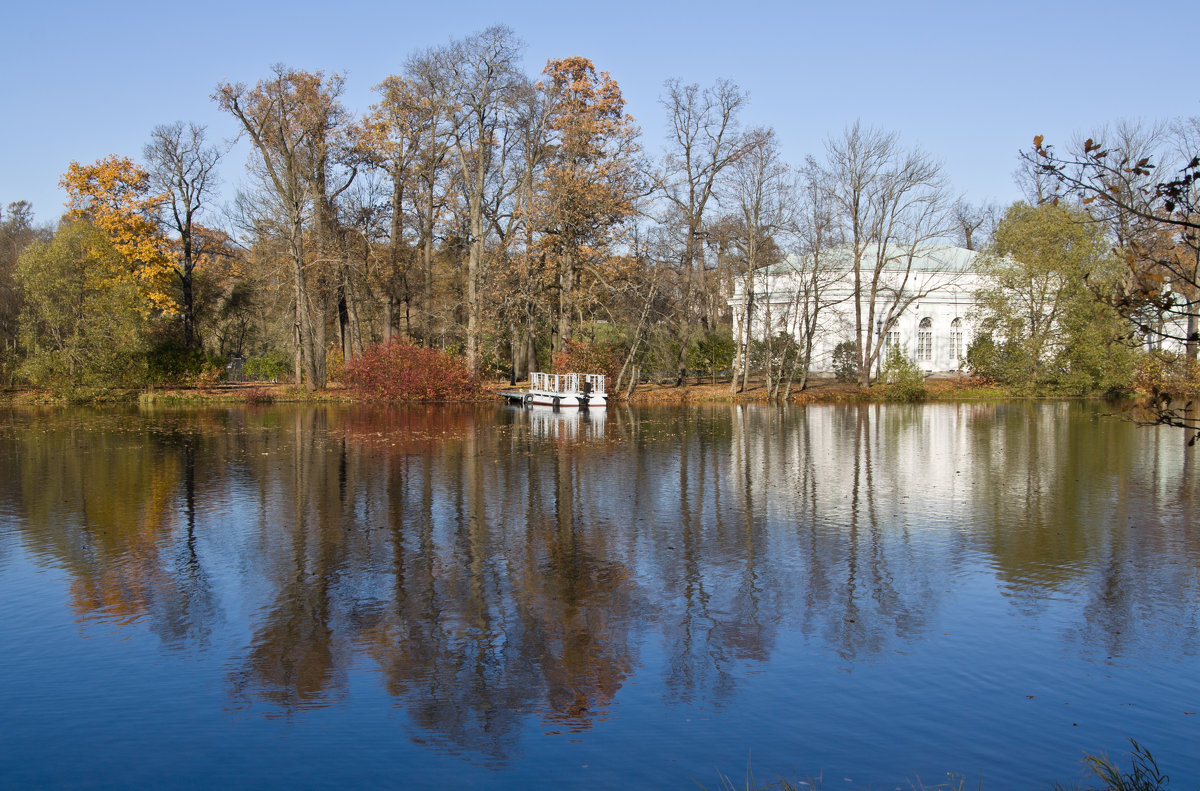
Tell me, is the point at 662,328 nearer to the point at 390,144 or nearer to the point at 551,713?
the point at 390,144

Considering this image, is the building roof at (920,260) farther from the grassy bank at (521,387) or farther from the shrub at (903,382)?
the shrub at (903,382)

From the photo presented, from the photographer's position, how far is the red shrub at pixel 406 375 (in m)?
40.0

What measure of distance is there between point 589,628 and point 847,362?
1704 inches

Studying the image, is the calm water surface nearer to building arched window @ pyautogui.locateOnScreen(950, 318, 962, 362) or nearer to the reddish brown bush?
the reddish brown bush

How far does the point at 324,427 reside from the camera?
1102 inches

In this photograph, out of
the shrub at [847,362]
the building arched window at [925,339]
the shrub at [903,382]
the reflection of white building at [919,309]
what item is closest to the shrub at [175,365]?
the reflection of white building at [919,309]

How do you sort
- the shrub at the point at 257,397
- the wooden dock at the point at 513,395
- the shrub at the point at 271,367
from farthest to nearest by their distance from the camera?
the shrub at the point at 271,367, the wooden dock at the point at 513,395, the shrub at the point at 257,397

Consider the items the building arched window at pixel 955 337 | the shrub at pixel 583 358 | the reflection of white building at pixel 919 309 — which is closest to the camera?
the shrub at pixel 583 358

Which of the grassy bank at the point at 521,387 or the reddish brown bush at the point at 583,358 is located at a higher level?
the reddish brown bush at the point at 583,358

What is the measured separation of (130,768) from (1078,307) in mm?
47030

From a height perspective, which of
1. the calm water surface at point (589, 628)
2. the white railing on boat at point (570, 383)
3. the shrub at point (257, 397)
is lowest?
the calm water surface at point (589, 628)

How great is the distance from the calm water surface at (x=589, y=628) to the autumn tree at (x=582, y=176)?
25.0m

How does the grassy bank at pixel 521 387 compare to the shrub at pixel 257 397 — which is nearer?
the shrub at pixel 257 397

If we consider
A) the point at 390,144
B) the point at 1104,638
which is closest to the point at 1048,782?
the point at 1104,638
